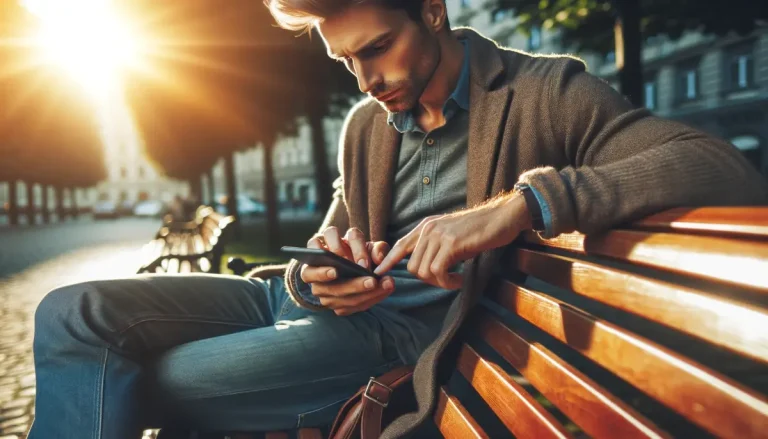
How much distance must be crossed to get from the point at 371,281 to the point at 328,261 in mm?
123

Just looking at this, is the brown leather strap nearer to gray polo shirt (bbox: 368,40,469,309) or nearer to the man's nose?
gray polo shirt (bbox: 368,40,469,309)

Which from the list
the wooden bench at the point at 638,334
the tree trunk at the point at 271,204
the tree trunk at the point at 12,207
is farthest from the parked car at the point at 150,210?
the wooden bench at the point at 638,334

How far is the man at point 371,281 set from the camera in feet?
6.44

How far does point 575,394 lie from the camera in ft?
3.97

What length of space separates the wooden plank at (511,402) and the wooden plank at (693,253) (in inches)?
11.5

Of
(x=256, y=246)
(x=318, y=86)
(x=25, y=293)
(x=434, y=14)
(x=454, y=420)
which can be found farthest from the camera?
(x=256, y=246)

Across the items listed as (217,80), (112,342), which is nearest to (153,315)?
(112,342)

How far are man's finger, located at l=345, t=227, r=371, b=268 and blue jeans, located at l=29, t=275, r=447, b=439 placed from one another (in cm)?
27

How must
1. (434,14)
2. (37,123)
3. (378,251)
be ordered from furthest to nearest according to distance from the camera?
(37,123) → (434,14) → (378,251)

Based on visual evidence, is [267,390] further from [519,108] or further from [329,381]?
[519,108]

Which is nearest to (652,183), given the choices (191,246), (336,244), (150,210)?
(336,244)

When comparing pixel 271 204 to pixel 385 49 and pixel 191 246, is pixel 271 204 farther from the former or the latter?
pixel 385 49

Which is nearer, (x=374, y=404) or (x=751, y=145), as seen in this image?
(x=374, y=404)

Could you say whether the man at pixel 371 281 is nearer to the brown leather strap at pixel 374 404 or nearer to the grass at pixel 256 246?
the brown leather strap at pixel 374 404
